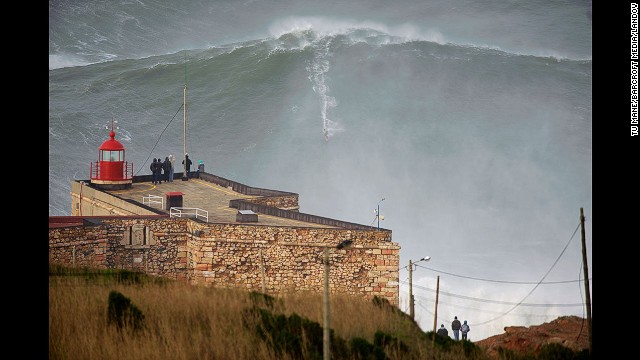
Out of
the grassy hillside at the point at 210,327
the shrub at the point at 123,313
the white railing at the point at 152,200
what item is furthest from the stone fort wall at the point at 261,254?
the shrub at the point at 123,313

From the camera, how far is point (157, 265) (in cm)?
3153

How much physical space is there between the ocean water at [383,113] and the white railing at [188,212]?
122ft

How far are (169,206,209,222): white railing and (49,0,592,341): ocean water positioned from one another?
3717 cm

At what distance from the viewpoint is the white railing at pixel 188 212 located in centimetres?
3372

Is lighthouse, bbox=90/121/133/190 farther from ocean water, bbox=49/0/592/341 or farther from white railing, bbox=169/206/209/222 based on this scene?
ocean water, bbox=49/0/592/341

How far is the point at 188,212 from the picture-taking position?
3500 cm

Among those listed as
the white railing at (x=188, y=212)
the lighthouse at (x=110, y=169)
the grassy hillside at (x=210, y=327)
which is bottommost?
the grassy hillside at (x=210, y=327)

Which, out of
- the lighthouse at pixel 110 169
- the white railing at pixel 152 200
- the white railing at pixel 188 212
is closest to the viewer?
the white railing at pixel 188 212

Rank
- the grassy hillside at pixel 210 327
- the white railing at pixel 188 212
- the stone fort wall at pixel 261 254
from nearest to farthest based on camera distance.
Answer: the grassy hillside at pixel 210 327 → the stone fort wall at pixel 261 254 → the white railing at pixel 188 212

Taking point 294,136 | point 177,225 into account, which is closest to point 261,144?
point 294,136

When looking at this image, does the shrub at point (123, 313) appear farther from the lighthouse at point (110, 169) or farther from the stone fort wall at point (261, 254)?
the lighthouse at point (110, 169)

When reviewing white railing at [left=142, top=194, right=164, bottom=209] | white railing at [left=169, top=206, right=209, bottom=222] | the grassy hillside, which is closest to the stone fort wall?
white railing at [left=169, top=206, right=209, bottom=222]

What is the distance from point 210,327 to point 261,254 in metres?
15.4

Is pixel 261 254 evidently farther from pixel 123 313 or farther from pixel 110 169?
pixel 123 313
